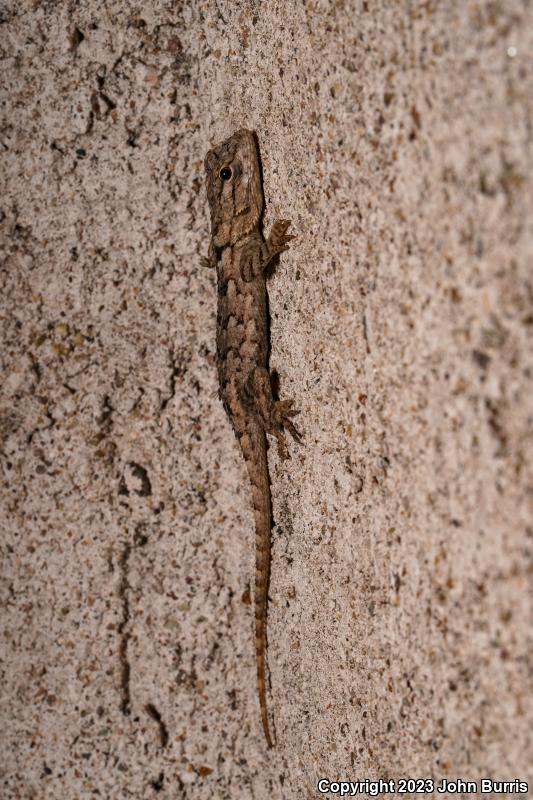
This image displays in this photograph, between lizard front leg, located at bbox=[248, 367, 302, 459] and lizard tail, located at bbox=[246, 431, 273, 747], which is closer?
lizard front leg, located at bbox=[248, 367, 302, 459]

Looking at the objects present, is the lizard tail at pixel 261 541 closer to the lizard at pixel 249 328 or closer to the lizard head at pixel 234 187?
the lizard at pixel 249 328

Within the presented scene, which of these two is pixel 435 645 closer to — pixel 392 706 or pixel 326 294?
pixel 392 706
